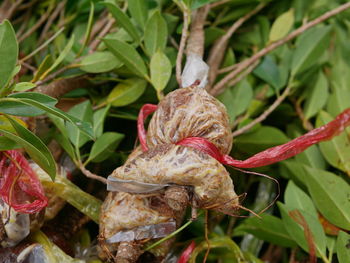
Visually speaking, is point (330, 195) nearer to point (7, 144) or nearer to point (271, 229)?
point (271, 229)

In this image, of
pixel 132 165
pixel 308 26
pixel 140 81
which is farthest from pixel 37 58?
pixel 308 26

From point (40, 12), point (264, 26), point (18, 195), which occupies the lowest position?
point (18, 195)

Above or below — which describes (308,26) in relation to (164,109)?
above

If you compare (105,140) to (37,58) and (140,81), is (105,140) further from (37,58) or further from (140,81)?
(37,58)

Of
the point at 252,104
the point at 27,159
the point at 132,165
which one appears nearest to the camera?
the point at 132,165

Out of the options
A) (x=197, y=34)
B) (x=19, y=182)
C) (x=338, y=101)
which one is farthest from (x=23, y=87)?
(x=338, y=101)

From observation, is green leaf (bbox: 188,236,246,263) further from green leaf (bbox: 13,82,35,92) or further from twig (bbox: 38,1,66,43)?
twig (bbox: 38,1,66,43)

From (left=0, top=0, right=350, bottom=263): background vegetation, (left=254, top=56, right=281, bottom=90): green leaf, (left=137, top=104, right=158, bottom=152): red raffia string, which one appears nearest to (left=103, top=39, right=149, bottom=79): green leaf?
(left=0, top=0, right=350, bottom=263): background vegetation

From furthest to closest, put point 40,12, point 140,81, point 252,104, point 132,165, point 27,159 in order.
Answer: point 40,12, point 252,104, point 140,81, point 27,159, point 132,165

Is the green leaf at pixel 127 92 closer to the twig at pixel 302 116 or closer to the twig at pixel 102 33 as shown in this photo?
the twig at pixel 102 33
